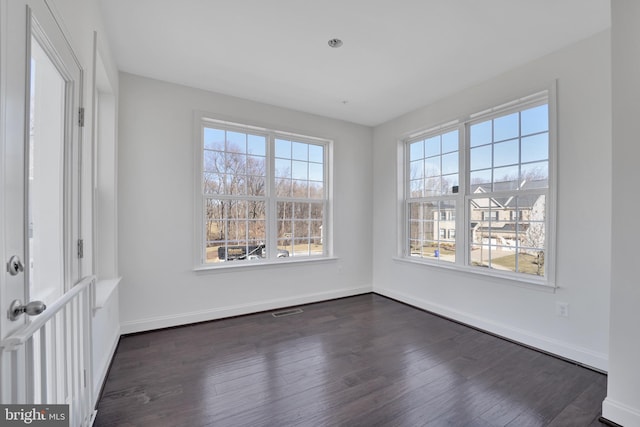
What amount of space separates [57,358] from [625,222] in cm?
315

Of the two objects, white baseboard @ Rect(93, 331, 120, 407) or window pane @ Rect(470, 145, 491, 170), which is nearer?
white baseboard @ Rect(93, 331, 120, 407)

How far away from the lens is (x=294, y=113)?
4.07 m

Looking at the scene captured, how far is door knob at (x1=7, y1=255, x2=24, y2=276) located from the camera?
37.7 inches

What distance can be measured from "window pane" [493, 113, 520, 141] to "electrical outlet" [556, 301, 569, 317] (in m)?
1.65

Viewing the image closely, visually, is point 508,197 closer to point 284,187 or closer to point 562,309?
point 562,309

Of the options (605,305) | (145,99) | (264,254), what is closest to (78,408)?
(264,254)

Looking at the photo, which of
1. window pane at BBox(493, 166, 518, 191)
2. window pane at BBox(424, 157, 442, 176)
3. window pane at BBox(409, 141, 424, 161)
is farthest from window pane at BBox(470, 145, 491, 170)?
window pane at BBox(409, 141, 424, 161)

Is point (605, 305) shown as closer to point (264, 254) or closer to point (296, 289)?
point (296, 289)

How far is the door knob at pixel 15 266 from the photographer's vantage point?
96cm

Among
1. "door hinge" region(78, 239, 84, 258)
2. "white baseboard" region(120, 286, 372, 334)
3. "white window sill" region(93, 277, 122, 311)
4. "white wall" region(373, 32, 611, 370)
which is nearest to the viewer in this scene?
"door hinge" region(78, 239, 84, 258)

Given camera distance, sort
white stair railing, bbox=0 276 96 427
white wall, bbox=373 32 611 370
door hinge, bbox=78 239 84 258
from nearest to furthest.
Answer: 1. white stair railing, bbox=0 276 96 427
2. door hinge, bbox=78 239 84 258
3. white wall, bbox=373 32 611 370

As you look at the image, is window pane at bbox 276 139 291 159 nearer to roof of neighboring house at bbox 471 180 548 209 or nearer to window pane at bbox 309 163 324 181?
window pane at bbox 309 163 324 181

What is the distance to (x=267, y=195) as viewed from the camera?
3.92m

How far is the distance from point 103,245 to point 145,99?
5.14 feet
